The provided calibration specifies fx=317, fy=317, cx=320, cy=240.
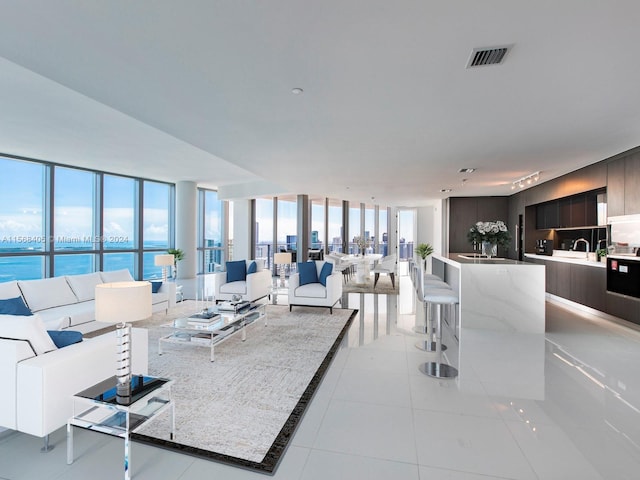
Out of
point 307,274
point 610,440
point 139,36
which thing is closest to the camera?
point 139,36

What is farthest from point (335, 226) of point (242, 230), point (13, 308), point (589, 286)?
point (13, 308)

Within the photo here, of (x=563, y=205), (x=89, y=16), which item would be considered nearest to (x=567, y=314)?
(x=563, y=205)

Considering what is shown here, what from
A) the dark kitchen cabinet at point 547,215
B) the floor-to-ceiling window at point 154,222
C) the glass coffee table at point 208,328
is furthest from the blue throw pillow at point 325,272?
the floor-to-ceiling window at point 154,222

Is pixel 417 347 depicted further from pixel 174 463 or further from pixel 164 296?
pixel 164 296

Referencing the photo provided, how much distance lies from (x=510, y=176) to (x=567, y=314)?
2711 millimetres

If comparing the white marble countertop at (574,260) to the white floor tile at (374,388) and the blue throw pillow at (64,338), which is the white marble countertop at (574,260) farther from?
the blue throw pillow at (64,338)

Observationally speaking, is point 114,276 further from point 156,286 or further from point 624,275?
point 624,275

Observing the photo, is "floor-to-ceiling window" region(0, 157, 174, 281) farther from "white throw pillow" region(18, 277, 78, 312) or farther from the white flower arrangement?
the white flower arrangement

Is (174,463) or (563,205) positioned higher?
(563,205)

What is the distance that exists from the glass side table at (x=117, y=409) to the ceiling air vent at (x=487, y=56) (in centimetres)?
299

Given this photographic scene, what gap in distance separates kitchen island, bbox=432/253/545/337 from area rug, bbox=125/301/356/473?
1847 millimetres

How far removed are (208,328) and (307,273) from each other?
8.38ft

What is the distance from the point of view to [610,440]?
2.10 metres

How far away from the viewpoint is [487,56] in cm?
216
